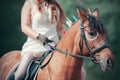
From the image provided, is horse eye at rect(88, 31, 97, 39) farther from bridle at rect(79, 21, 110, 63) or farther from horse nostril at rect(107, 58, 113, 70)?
horse nostril at rect(107, 58, 113, 70)

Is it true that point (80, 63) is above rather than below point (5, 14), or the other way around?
below

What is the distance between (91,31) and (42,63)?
52 centimetres

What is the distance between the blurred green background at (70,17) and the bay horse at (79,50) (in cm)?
253

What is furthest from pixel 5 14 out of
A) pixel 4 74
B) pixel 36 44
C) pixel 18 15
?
pixel 36 44

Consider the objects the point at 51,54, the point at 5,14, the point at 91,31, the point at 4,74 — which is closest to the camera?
the point at 91,31

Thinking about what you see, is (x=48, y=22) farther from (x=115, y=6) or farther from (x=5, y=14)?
(x=115, y=6)

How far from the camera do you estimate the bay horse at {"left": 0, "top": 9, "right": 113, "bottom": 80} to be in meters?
2.79

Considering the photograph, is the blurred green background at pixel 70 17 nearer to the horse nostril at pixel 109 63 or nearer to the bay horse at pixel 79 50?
the bay horse at pixel 79 50

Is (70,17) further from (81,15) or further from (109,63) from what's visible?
(109,63)

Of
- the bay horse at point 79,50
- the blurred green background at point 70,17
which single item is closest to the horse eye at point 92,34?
the bay horse at point 79,50

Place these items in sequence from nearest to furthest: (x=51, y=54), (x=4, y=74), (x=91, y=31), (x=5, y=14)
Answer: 1. (x=91, y=31)
2. (x=51, y=54)
3. (x=4, y=74)
4. (x=5, y=14)

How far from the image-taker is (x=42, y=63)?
3.15 meters

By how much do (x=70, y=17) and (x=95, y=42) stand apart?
2.92 m

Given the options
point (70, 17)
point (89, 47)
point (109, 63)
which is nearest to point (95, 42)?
point (89, 47)
